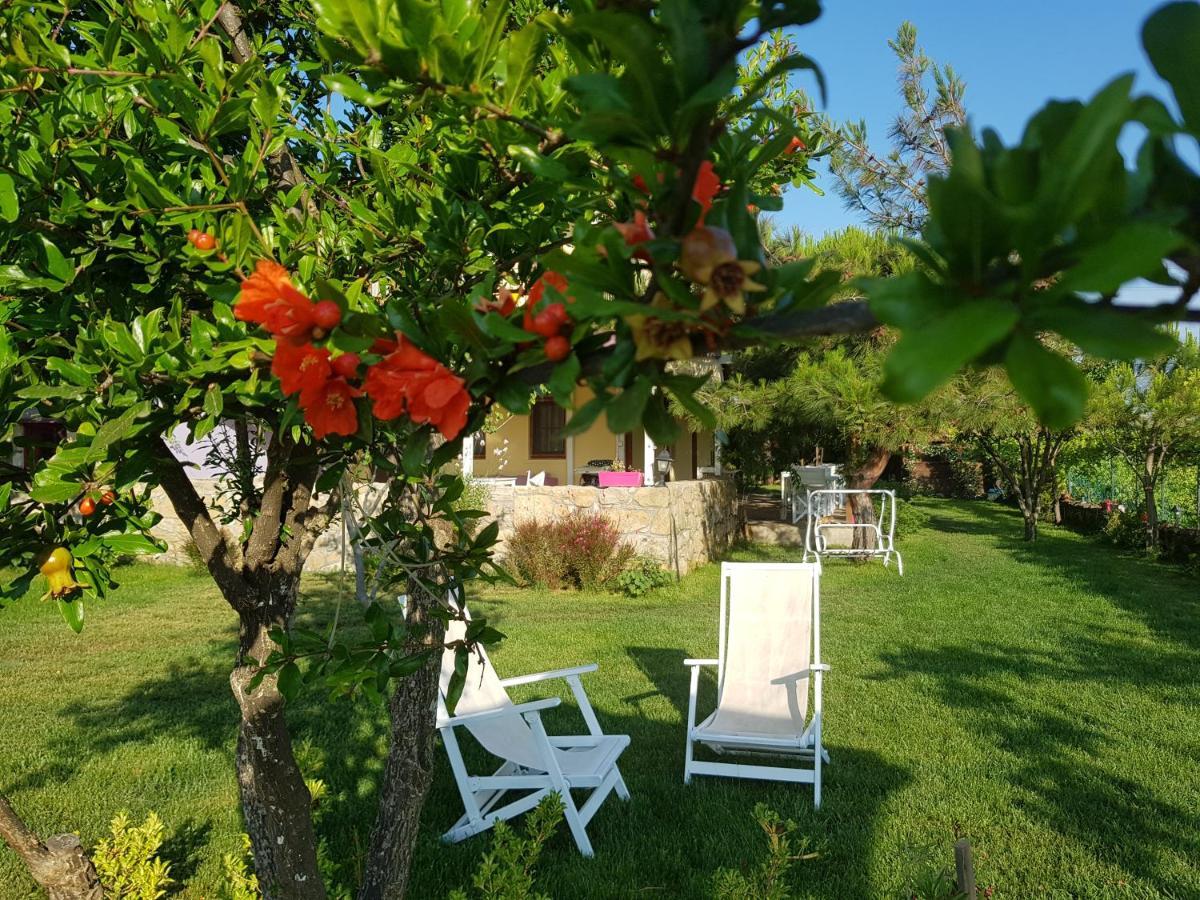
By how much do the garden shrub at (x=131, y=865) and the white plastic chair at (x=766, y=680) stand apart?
2253 mm

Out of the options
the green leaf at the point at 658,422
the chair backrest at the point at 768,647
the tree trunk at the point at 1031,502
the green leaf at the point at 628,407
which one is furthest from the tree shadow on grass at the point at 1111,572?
the green leaf at the point at 628,407

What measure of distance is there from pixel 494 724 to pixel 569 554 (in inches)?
208

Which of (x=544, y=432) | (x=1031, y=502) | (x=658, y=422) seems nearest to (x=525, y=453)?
(x=544, y=432)

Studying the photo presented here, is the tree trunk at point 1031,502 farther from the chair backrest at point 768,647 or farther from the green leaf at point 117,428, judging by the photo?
the green leaf at point 117,428

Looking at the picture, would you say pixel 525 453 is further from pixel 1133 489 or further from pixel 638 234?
pixel 638 234

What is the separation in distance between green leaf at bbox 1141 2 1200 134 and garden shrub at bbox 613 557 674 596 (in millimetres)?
8524

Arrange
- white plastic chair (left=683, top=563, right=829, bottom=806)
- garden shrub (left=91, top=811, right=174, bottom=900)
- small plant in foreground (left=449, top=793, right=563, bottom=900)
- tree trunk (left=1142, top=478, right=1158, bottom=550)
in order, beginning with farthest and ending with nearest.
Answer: tree trunk (left=1142, top=478, right=1158, bottom=550) → white plastic chair (left=683, top=563, right=829, bottom=806) → garden shrub (left=91, top=811, right=174, bottom=900) → small plant in foreground (left=449, top=793, right=563, bottom=900)

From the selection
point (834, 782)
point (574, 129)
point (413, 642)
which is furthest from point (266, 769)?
point (834, 782)

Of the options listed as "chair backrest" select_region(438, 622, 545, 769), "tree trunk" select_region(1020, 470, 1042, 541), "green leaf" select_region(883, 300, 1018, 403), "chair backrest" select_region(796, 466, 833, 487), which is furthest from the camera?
"tree trunk" select_region(1020, 470, 1042, 541)

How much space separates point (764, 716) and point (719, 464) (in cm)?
931

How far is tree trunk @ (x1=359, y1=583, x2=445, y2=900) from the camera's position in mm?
2352

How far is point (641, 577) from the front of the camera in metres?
8.97

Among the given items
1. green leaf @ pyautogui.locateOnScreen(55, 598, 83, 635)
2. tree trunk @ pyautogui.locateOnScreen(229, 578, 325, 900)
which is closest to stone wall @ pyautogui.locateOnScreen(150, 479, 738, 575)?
tree trunk @ pyautogui.locateOnScreen(229, 578, 325, 900)

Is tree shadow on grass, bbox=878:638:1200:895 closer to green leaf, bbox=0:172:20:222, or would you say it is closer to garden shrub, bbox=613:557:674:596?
garden shrub, bbox=613:557:674:596
